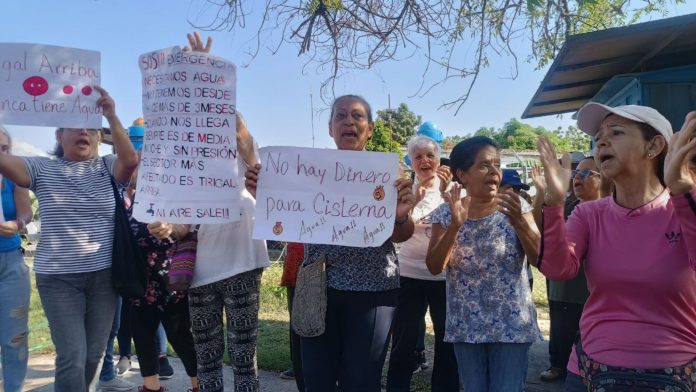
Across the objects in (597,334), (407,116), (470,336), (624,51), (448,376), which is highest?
(407,116)

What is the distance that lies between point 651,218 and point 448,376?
1846 millimetres

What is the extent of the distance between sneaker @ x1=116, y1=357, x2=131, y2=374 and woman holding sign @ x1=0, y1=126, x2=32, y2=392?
1.15 metres

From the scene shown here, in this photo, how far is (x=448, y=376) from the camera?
10.7 feet

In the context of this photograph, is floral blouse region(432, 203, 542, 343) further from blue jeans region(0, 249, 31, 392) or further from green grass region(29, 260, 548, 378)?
blue jeans region(0, 249, 31, 392)

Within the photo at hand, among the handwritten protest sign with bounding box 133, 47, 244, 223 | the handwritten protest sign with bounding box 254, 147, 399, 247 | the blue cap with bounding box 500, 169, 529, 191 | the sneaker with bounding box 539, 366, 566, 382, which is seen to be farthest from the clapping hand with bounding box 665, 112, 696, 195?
the sneaker with bounding box 539, 366, 566, 382

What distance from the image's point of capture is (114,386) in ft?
13.1

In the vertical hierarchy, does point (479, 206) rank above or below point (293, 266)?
above

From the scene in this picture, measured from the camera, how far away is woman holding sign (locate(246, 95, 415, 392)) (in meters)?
2.43

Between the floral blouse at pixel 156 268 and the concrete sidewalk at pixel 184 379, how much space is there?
3.13 feet

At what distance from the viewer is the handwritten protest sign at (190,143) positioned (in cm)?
257

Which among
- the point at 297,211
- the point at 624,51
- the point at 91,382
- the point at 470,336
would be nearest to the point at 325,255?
the point at 297,211

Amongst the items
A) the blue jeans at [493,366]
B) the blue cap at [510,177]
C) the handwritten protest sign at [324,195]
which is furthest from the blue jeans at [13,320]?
the blue cap at [510,177]

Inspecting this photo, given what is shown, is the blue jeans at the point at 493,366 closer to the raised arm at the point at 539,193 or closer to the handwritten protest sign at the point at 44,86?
the raised arm at the point at 539,193

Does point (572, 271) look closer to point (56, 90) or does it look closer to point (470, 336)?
point (470, 336)
